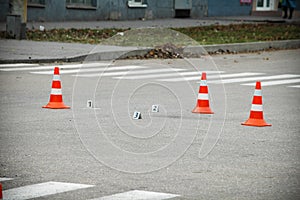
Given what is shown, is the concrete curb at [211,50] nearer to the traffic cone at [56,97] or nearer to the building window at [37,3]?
the traffic cone at [56,97]

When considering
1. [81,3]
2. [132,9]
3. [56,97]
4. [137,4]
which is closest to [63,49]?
[56,97]

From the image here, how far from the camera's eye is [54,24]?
29.7m

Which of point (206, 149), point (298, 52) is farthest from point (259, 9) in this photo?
point (206, 149)

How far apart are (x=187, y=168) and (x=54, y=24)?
22784 mm

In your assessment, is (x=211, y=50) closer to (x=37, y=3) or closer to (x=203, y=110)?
(x=37, y=3)

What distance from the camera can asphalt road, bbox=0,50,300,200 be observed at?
680 centimetres

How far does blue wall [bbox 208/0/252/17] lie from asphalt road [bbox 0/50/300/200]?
25675 mm

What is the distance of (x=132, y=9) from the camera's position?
34719mm

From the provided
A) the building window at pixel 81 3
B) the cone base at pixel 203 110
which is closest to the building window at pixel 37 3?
the building window at pixel 81 3

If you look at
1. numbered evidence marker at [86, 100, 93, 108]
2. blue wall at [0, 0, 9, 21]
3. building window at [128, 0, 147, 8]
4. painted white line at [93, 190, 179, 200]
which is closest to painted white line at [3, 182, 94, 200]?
painted white line at [93, 190, 179, 200]

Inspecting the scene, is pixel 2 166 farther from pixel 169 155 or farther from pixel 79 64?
pixel 79 64

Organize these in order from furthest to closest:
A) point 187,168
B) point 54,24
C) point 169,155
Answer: point 54,24, point 169,155, point 187,168

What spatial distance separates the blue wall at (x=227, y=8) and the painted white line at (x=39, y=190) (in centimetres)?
3404

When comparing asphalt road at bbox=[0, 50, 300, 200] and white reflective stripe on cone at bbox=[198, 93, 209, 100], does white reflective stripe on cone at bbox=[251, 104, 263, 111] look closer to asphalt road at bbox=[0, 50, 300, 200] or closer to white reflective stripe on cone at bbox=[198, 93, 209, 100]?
asphalt road at bbox=[0, 50, 300, 200]
